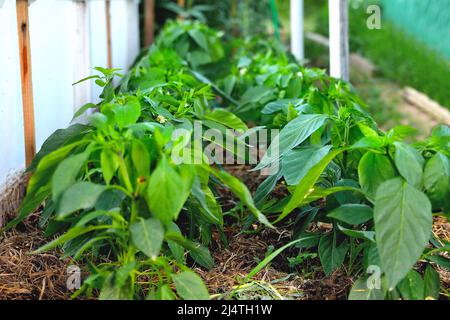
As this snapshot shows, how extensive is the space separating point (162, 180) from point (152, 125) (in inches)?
9.8

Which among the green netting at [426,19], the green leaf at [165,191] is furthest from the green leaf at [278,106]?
the green netting at [426,19]

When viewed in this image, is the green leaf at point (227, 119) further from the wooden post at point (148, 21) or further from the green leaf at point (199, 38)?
the wooden post at point (148, 21)

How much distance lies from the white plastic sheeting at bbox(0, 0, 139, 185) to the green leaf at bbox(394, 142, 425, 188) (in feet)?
3.76

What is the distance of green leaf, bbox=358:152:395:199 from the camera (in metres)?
1.62

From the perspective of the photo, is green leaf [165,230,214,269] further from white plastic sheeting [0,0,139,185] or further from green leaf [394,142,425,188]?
white plastic sheeting [0,0,139,185]

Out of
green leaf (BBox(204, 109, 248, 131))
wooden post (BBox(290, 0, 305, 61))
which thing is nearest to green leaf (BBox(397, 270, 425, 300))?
green leaf (BBox(204, 109, 248, 131))

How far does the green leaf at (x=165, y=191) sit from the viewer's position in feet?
4.66

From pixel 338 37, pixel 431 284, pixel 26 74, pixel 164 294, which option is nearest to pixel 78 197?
pixel 164 294

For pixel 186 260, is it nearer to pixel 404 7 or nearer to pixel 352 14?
pixel 404 7

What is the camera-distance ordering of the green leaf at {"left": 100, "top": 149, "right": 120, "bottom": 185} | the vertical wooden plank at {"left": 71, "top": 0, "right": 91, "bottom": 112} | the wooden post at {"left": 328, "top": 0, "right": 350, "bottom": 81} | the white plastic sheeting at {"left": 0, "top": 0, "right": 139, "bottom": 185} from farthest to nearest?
the wooden post at {"left": 328, "top": 0, "right": 350, "bottom": 81} < the vertical wooden plank at {"left": 71, "top": 0, "right": 91, "bottom": 112} < the white plastic sheeting at {"left": 0, "top": 0, "right": 139, "bottom": 185} < the green leaf at {"left": 100, "top": 149, "right": 120, "bottom": 185}

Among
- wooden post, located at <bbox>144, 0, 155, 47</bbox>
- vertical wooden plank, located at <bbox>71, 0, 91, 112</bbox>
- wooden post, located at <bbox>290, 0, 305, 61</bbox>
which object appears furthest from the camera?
wooden post, located at <bbox>144, 0, 155, 47</bbox>

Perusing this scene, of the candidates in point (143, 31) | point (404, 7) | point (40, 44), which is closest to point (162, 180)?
point (40, 44)

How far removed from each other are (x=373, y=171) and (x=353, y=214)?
0.11 meters

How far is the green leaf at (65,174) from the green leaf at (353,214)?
582 mm
